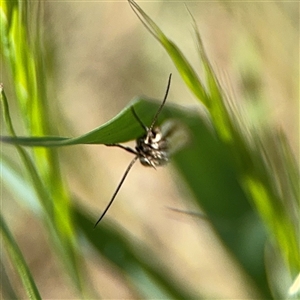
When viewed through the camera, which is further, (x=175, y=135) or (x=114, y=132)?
(x=175, y=135)

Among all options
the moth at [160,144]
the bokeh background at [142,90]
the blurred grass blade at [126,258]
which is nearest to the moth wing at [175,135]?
the moth at [160,144]

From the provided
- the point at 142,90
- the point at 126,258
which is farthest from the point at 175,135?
the point at 142,90

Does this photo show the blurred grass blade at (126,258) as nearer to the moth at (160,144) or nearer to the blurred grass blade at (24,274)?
the moth at (160,144)

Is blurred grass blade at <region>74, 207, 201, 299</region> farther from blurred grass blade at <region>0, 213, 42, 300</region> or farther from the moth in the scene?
blurred grass blade at <region>0, 213, 42, 300</region>

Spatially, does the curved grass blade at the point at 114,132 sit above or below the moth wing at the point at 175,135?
above

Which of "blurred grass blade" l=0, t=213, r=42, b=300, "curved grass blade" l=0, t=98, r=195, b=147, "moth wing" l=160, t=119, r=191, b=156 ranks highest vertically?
"curved grass blade" l=0, t=98, r=195, b=147

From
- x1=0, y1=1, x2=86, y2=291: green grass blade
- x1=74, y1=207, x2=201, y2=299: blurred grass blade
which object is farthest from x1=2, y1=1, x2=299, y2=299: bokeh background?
x1=0, y1=1, x2=86, y2=291: green grass blade

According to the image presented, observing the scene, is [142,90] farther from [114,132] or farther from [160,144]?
[114,132]

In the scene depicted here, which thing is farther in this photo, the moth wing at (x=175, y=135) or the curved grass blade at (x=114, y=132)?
the moth wing at (x=175, y=135)
